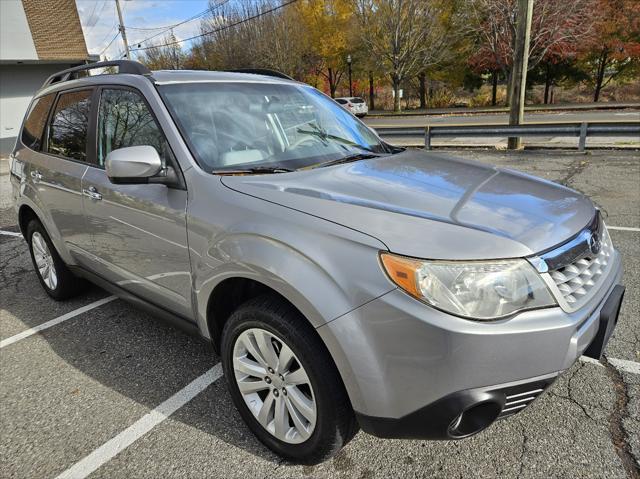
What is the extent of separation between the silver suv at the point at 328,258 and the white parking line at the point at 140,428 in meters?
0.45

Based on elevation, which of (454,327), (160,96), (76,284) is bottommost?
(76,284)

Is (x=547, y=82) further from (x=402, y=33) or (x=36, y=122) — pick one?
(x=36, y=122)

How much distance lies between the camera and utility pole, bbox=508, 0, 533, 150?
35.0ft

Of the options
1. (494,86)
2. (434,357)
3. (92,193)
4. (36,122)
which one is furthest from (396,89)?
(434,357)

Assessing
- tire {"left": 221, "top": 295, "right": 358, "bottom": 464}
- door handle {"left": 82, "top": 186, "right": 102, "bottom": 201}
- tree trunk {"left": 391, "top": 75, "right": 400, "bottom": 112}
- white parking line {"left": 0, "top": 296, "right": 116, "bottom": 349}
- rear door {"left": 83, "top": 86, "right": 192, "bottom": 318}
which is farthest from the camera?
tree trunk {"left": 391, "top": 75, "right": 400, "bottom": 112}

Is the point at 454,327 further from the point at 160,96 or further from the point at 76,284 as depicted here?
the point at 76,284

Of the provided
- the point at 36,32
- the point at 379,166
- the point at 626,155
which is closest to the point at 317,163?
the point at 379,166

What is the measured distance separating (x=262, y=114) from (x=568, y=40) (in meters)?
32.0

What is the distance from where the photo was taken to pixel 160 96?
2584 mm

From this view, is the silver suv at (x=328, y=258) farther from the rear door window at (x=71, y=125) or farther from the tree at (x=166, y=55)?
the tree at (x=166, y=55)

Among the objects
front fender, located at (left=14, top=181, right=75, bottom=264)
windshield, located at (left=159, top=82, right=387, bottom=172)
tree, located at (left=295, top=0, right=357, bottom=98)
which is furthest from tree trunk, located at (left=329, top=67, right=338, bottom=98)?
windshield, located at (left=159, top=82, right=387, bottom=172)

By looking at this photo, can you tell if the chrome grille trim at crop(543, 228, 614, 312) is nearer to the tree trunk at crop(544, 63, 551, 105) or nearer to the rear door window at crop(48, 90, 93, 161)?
the rear door window at crop(48, 90, 93, 161)

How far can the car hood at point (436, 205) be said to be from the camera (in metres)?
1.70

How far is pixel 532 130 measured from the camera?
10.5m
